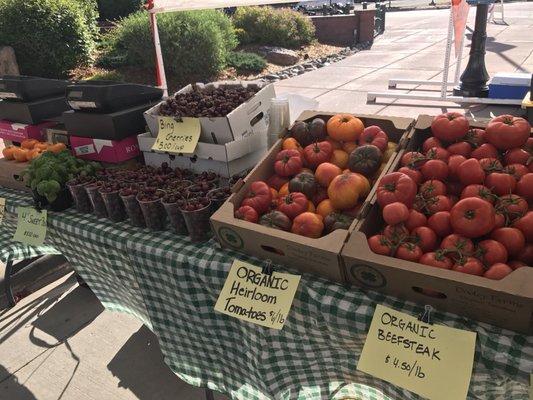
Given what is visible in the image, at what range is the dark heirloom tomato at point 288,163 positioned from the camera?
1800mm

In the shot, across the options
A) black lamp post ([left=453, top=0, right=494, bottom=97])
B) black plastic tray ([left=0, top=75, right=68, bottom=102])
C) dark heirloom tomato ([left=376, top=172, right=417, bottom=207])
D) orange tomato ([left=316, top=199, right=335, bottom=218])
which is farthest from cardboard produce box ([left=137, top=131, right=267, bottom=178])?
black lamp post ([left=453, top=0, right=494, bottom=97])

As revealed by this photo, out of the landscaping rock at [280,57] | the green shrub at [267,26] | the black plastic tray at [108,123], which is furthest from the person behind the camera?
the green shrub at [267,26]

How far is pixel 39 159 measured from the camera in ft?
7.34

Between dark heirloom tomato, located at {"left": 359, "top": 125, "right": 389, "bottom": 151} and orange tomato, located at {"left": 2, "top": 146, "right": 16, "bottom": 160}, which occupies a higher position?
dark heirloom tomato, located at {"left": 359, "top": 125, "right": 389, "bottom": 151}

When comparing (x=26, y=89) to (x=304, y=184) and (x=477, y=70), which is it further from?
(x=477, y=70)

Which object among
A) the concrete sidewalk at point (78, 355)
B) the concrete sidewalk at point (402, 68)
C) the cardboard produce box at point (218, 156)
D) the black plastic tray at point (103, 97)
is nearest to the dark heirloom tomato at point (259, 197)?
the cardboard produce box at point (218, 156)

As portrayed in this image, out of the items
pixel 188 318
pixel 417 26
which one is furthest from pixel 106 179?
pixel 417 26

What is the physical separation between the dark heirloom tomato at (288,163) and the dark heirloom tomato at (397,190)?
0.43m

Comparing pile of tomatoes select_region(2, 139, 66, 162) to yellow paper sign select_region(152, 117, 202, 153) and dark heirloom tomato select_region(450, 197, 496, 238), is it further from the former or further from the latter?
dark heirloom tomato select_region(450, 197, 496, 238)

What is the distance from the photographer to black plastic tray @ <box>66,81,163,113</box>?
231 cm

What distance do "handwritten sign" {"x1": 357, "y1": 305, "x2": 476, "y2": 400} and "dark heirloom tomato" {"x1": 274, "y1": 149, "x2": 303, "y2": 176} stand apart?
0.69 m

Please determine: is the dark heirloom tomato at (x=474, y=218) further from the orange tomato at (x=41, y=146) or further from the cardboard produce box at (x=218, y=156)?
the orange tomato at (x=41, y=146)

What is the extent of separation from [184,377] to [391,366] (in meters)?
1.10

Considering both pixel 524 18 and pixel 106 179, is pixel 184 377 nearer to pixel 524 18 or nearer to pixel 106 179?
pixel 106 179
